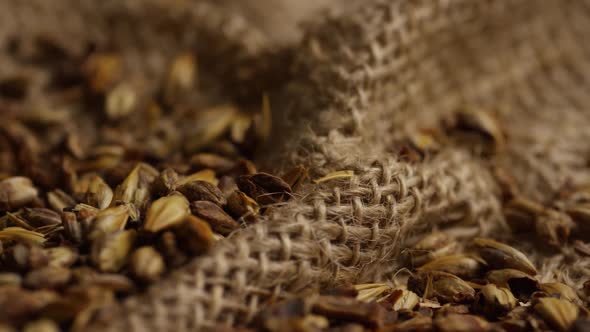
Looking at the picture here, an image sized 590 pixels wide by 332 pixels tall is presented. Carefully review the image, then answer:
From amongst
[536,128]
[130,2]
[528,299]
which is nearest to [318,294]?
[528,299]

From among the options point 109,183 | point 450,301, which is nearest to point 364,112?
point 450,301

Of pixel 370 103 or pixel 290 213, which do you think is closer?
pixel 290 213

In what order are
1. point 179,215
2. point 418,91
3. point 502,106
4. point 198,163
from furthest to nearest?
point 502,106 < point 418,91 < point 198,163 < point 179,215

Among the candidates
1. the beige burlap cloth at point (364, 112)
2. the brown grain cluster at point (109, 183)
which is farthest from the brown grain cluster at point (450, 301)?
the brown grain cluster at point (109, 183)

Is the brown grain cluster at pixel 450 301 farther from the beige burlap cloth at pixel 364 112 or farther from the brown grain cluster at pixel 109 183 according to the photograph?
the brown grain cluster at pixel 109 183

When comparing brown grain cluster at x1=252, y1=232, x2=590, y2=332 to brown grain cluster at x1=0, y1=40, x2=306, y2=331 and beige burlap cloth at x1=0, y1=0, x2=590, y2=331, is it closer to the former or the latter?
beige burlap cloth at x1=0, y1=0, x2=590, y2=331

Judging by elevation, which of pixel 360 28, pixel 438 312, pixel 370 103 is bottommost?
pixel 438 312

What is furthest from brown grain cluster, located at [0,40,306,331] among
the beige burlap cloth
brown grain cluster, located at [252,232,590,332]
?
brown grain cluster, located at [252,232,590,332]

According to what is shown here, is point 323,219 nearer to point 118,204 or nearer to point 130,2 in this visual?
point 118,204
